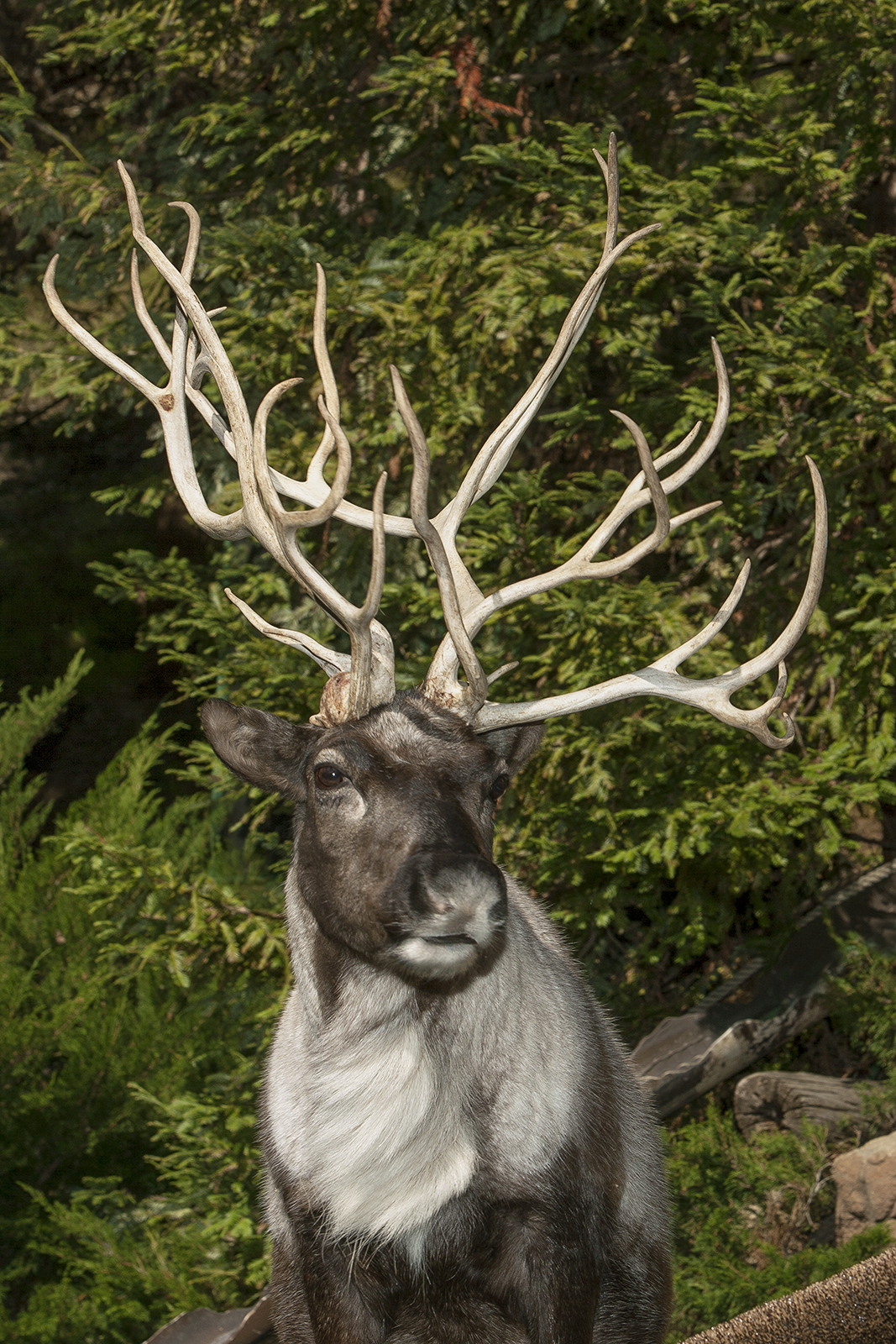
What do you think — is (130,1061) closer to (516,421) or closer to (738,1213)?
(738,1213)

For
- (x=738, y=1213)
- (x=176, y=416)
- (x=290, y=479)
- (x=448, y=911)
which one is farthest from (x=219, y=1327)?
(x=176, y=416)

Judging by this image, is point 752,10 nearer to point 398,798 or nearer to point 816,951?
point 816,951

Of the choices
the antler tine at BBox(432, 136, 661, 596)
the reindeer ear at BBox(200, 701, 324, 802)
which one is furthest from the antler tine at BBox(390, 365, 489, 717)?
the reindeer ear at BBox(200, 701, 324, 802)

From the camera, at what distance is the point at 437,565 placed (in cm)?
239

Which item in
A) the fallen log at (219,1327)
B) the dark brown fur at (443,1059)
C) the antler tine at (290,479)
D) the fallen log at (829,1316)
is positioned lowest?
the fallen log at (219,1327)

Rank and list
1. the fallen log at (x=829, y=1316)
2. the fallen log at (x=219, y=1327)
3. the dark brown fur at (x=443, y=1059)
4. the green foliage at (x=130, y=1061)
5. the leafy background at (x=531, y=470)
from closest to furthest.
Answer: the dark brown fur at (x=443, y=1059), the fallen log at (x=829, y=1316), the fallen log at (x=219, y=1327), the leafy background at (x=531, y=470), the green foliage at (x=130, y=1061)

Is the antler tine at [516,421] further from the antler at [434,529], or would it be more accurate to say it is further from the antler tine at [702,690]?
the antler tine at [702,690]

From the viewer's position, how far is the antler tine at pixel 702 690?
8.03 feet

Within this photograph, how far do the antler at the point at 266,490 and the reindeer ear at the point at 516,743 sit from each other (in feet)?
1.11

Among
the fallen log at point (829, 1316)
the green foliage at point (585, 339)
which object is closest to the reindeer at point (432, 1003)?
the fallen log at point (829, 1316)

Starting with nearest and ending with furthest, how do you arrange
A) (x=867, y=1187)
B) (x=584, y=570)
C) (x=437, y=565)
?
(x=437, y=565) < (x=584, y=570) < (x=867, y=1187)

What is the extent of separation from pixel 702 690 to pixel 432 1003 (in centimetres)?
87

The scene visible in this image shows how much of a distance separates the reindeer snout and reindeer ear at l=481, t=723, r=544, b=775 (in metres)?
0.60

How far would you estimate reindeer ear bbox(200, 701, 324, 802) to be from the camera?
271cm
